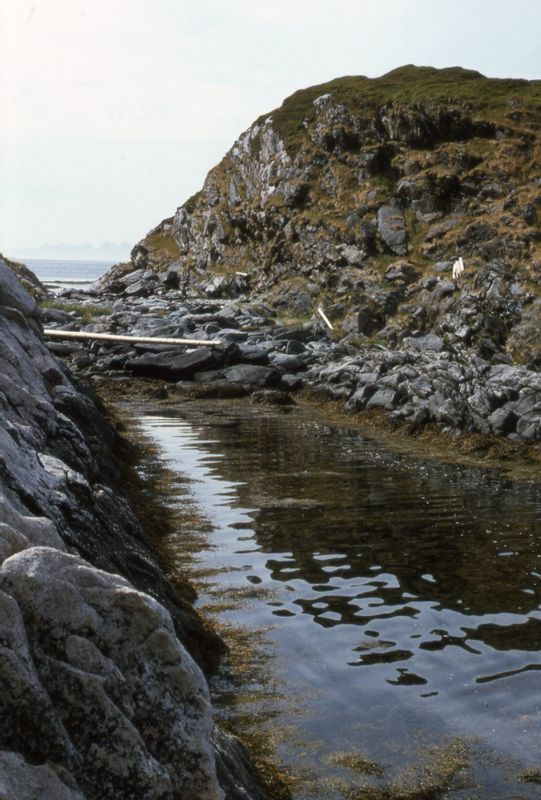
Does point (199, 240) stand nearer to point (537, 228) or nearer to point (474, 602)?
point (537, 228)

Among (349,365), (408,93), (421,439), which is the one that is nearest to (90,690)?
(421,439)

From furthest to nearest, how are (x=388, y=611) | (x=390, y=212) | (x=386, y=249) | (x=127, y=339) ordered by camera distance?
1. (x=390, y=212)
2. (x=386, y=249)
3. (x=127, y=339)
4. (x=388, y=611)

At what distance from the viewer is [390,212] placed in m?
55.4

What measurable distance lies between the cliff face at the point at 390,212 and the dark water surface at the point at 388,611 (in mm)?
20930

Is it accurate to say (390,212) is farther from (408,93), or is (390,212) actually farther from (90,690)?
(90,690)

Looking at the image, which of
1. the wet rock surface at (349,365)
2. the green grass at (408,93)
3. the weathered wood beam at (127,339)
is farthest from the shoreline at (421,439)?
the green grass at (408,93)

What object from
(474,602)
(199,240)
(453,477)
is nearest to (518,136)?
(199,240)

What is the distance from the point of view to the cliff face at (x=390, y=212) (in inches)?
1702

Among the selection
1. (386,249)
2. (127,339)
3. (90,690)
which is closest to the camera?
(90,690)

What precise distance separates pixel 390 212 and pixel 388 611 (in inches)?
1898

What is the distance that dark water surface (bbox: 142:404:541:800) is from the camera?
21.6 ft

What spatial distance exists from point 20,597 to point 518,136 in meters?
57.3

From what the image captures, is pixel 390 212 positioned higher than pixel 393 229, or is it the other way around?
pixel 390 212

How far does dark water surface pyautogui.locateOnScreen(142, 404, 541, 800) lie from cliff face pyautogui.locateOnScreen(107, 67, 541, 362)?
20.9m
